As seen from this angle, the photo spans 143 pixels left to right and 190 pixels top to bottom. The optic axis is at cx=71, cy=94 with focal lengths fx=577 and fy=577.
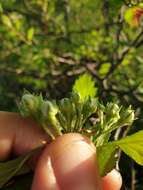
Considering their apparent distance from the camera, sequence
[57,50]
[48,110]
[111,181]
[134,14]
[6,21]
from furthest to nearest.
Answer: [57,50] → [6,21] → [134,14] → [111,181] → [48,110]

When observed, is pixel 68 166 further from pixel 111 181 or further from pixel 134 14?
pixel 134 14

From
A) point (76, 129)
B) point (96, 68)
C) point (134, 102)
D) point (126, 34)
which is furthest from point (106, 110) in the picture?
point (126, 34)

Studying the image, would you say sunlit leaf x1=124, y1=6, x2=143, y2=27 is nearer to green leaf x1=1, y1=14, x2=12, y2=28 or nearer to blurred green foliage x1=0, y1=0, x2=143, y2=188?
blurred green foliage x1=0, y1=0, x2=143, y2=188

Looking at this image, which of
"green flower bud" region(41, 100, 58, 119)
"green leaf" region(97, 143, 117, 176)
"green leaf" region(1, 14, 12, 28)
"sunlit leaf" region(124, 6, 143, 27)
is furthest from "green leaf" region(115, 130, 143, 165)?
"green leaf" region(1, 14, 12, 28)

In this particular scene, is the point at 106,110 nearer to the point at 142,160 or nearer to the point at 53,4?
the point at 142,160

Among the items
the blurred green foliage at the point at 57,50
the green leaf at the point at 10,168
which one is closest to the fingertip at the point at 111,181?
the green leaf at the point at 10,168

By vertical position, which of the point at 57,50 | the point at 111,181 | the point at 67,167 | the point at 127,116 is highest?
the point at 127,116

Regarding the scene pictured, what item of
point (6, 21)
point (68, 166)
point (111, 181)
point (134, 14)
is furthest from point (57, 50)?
point (68, 166)
